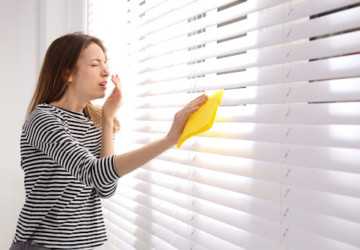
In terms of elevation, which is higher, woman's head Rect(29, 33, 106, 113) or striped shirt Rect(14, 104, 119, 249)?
woman's head Rect(29, 33, 106, 113)

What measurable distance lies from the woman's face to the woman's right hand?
43 cm

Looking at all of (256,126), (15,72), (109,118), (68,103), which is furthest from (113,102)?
(15,72)

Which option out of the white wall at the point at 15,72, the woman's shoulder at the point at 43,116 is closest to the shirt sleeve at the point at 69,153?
the woman's shoulder at the point at 43,116

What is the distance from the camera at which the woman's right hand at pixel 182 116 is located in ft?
3.17

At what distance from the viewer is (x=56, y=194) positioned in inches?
51.3

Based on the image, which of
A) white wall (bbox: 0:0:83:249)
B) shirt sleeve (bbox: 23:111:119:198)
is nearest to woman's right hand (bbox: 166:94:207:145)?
shirt sleeve (bbox: 23:111:119:198)

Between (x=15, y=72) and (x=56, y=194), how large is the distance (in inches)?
56.7

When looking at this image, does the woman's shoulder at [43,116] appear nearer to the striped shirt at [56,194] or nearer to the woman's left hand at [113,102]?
the striped shirt at [56,194]

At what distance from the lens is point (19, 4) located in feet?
8.16

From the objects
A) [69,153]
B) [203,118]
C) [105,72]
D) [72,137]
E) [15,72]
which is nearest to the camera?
[203,118]

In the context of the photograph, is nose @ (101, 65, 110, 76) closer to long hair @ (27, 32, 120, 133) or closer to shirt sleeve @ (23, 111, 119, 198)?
long hair @ (27, 32, 120, 133)

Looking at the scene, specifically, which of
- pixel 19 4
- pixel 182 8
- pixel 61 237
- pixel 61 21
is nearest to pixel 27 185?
pixel 61 237

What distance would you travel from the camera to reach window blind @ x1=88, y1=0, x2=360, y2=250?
753 mm

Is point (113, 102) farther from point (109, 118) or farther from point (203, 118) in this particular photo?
point (203, 118)
